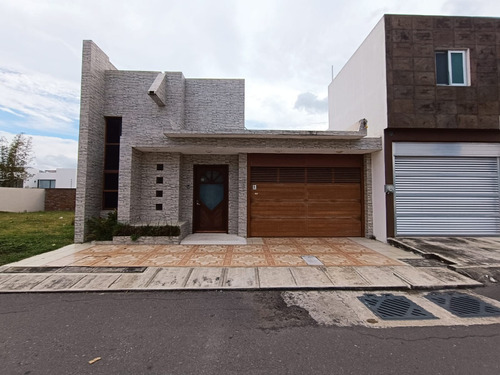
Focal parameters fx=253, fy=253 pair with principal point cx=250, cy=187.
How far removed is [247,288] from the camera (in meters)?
4.56

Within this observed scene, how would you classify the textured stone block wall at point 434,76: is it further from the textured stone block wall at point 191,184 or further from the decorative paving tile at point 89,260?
the decorative paving tile at point 89,260

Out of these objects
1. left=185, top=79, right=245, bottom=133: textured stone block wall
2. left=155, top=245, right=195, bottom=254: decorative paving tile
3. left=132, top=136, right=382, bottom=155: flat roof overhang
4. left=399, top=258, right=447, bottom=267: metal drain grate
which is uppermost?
left=185, top=79, right=245, bottom=133: textured stone block wall

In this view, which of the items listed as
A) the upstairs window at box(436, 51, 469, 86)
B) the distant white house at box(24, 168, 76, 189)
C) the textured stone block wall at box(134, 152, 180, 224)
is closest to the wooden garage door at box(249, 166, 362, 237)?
the textured stone block wall at box(134, 152, 180, 224)

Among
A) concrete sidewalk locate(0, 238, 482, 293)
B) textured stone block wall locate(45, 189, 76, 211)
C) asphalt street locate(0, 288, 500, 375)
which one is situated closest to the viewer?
asphalt street locate(0, 288, 500, 375)

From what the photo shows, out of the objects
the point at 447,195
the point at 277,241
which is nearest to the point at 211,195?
the point at 277,241

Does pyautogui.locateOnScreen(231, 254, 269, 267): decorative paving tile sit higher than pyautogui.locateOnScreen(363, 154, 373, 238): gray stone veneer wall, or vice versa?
pyautogui.locateOnScreen(363, 154, 373, 238): gray stone veneer wall

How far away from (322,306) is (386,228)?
5491 mm

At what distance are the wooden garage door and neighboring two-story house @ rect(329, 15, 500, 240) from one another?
96 cm

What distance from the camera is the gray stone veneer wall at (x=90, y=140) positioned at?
8211 millimetres

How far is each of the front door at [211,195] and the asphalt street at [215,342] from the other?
18.6ft

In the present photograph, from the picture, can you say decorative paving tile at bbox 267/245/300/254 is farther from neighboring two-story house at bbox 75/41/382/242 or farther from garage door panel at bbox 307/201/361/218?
garage door panel at bbox 307/201/361/218

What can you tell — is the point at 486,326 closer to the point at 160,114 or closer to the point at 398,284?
the point at 398,284

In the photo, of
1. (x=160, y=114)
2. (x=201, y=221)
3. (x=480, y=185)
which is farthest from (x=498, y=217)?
(x=160, y=114)

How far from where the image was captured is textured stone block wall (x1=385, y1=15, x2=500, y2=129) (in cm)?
809
